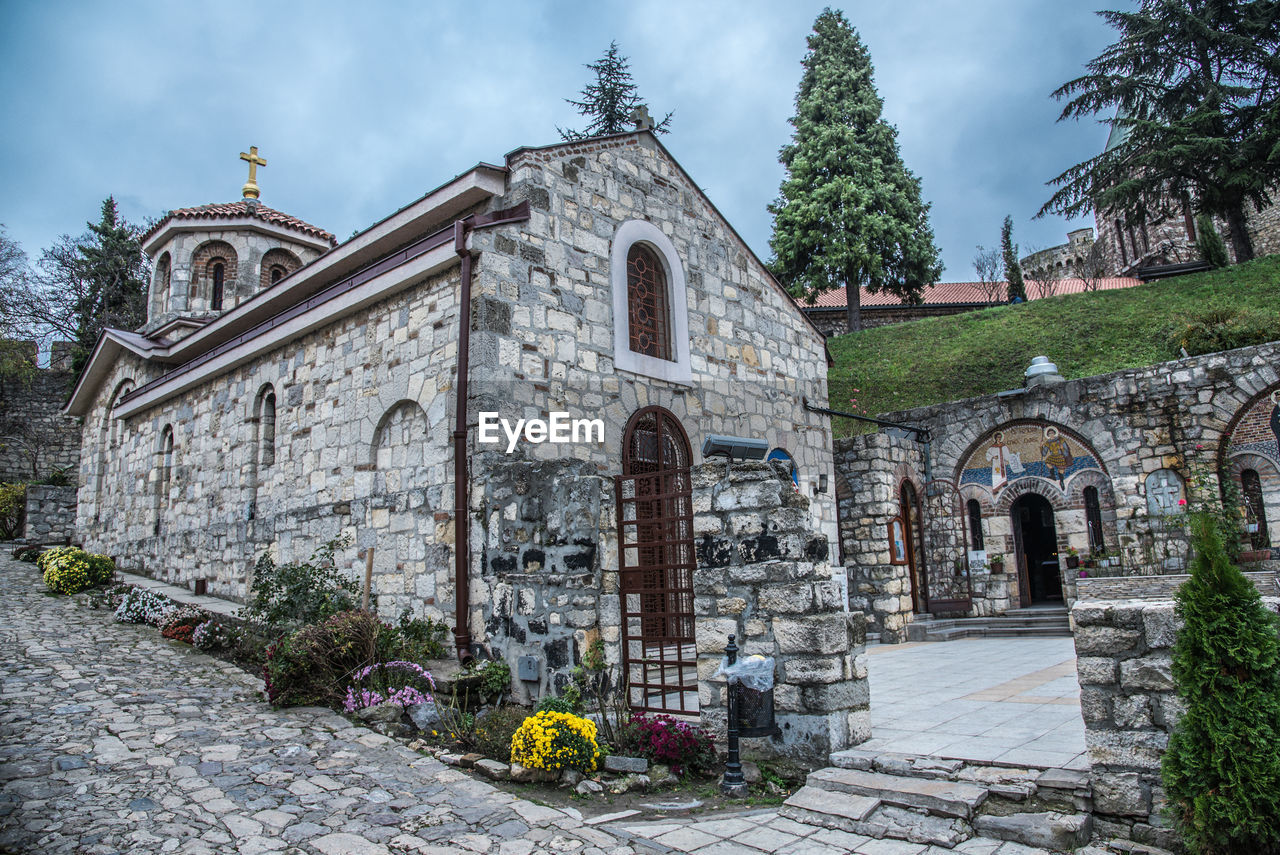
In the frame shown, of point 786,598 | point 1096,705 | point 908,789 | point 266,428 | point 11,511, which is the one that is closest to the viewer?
point 1096,705

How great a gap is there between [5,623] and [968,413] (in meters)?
16.2

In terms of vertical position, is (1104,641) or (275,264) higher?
(275,264)

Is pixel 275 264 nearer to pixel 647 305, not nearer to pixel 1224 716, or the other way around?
pixel 647 305

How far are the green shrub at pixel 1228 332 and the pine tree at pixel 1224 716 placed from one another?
1130 centimetres

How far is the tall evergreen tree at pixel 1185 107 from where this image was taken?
21.2m

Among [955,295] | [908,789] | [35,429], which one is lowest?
[908,789]

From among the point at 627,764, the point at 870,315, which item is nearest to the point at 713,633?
the point at 627,764

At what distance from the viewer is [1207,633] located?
3.61 meters

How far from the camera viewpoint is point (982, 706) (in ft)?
20.8

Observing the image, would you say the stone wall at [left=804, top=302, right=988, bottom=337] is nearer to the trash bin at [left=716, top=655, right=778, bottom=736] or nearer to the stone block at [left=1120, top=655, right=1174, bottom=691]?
the trash bin at [left=716, top=655, right=778, bottom=736]

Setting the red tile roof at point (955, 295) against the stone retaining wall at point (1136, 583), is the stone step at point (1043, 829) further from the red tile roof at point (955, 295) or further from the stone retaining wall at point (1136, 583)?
the red tile roof at point (955, 295)

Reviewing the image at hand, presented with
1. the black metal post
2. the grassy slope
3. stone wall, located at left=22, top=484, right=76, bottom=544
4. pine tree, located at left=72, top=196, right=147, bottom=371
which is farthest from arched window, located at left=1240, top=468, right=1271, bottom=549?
pine tree, located at left=72, top=196, right=147, bottom=371

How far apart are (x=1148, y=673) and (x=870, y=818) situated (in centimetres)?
171

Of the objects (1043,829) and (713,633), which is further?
(713,633)
